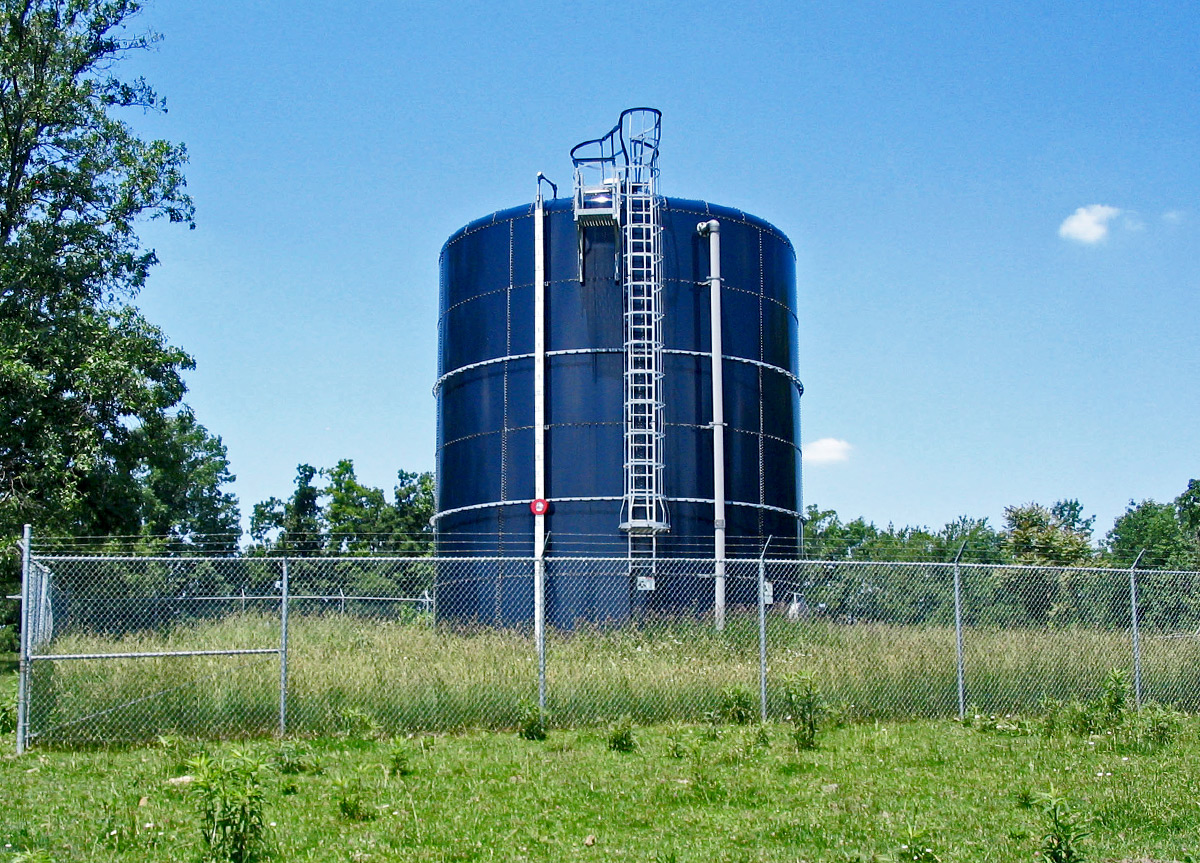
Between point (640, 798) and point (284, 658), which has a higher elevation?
point (284, 658)

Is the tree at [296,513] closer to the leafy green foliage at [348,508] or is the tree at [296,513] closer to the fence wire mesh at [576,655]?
the leafy green foliage at [348,508]

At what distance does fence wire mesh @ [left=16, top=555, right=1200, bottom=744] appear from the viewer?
Result: 12688mm

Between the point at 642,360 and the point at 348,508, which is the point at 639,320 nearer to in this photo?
the point at 642,360

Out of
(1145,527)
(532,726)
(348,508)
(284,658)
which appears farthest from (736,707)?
(1145,527)

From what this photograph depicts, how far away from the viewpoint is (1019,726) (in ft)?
44.1

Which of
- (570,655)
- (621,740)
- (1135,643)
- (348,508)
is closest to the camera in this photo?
(621,740)

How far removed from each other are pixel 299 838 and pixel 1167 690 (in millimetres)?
12221

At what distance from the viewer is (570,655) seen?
47.1 ft

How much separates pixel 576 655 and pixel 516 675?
1042 millimetres

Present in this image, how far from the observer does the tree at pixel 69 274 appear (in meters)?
22.4

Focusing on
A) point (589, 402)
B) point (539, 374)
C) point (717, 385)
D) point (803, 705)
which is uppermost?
point (539, 374)

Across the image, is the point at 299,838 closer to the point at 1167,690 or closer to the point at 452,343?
the point at 1167,690

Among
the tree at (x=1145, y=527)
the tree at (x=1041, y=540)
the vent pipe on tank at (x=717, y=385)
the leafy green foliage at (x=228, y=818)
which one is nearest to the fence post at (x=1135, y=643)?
the vent pipe on tank at (x=717, y=385)

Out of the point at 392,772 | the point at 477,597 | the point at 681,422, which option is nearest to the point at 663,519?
the point at 681,422
